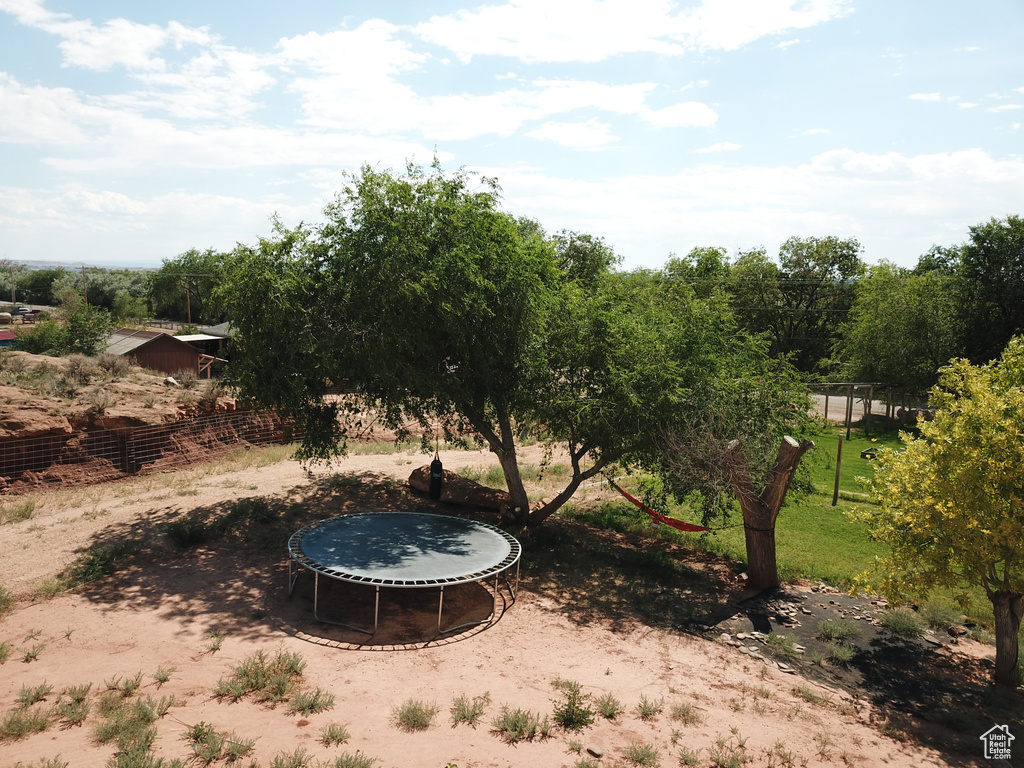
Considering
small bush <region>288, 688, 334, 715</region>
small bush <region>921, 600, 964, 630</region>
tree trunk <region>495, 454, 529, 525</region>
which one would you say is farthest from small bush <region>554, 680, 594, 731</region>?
small bush <region>921, 600, 964, 630</region>

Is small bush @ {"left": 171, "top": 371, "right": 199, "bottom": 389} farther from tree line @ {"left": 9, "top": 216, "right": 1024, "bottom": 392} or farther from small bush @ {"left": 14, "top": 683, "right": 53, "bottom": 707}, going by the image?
small bush @ {"left": 14, "top": 683, "right": 53, "bottom": 707}

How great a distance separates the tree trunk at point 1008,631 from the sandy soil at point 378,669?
252 cm

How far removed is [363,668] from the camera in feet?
29.2

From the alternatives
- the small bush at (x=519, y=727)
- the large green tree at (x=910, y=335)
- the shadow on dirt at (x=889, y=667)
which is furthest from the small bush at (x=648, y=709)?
the large green tree at (x=910, y=335)

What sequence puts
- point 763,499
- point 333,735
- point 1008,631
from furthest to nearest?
point 763,499 → point 1008,631 → point 333,735

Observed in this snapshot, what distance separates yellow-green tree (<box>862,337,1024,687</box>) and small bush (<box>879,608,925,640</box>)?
1521 mm

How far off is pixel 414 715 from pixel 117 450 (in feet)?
44.7

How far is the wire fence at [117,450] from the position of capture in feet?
50.6

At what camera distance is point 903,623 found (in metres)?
11.2

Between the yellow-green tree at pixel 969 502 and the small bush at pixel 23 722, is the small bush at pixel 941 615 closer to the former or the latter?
the yellow-green tree at pixel 969 502

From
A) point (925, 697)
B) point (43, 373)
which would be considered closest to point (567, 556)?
point (925, 697)

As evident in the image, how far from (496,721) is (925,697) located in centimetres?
620

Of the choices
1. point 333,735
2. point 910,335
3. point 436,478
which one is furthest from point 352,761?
point 910,335

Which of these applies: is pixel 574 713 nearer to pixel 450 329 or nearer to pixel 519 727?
pixel 519 727
